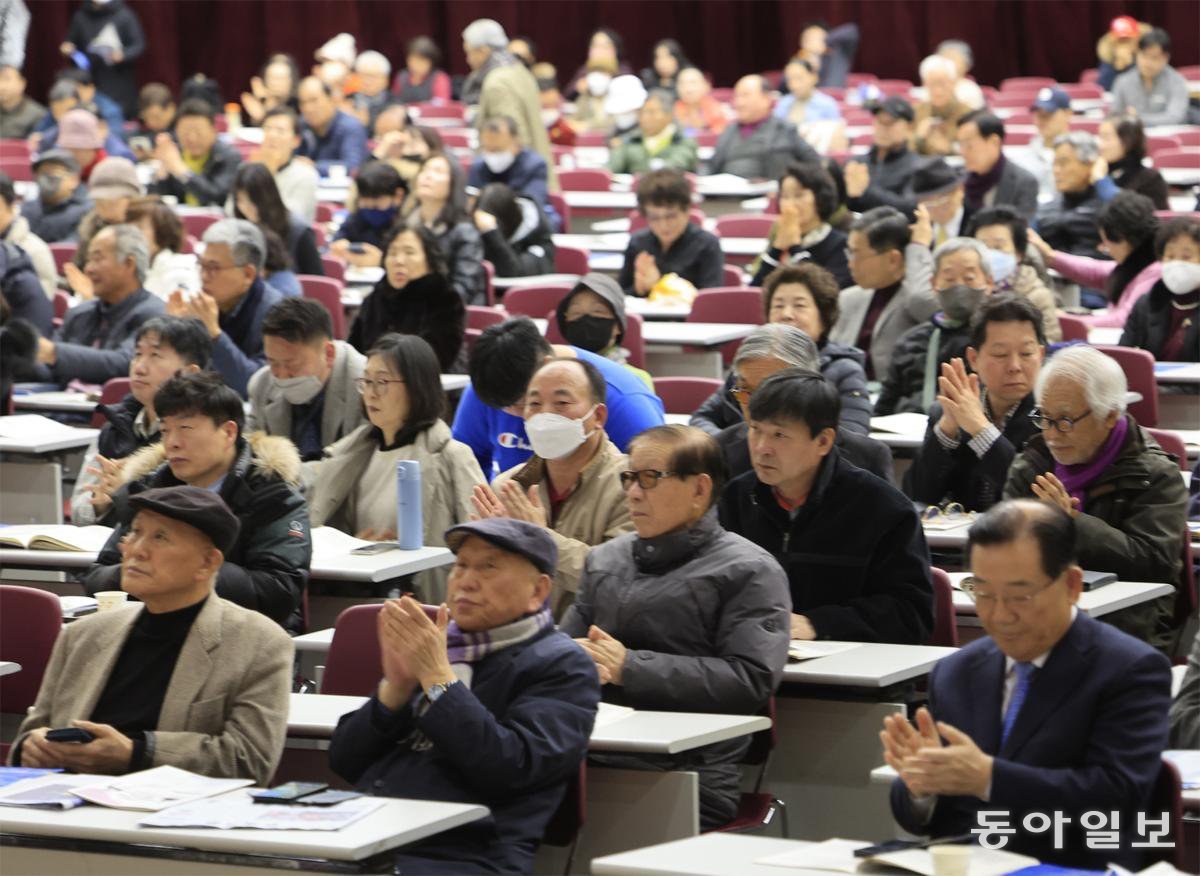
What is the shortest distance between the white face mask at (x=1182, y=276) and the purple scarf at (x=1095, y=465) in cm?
263

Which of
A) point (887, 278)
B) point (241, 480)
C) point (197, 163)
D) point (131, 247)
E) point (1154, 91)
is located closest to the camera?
point (241, 480)

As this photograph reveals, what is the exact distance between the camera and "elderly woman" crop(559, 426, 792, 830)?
156 inches

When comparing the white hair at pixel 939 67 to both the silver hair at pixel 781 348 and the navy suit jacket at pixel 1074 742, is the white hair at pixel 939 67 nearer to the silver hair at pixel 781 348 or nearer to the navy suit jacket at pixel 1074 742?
the silver hair at pixel 781 348

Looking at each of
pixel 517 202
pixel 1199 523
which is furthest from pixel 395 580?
pixel 517 202

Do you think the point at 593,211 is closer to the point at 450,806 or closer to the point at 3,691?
the point at 3,691

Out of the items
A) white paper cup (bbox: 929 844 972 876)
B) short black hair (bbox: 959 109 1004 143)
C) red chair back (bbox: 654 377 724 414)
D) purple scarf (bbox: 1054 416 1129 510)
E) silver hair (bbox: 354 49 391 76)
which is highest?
silver hair (bbox: 354 49 391 76)

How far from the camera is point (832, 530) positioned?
4426 mm

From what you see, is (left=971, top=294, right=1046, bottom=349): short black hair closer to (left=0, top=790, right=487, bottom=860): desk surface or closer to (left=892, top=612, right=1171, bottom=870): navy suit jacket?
(left=892, top=612, right=1171, bottom=870): navy suit jacket

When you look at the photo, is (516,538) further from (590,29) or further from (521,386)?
(590,29)

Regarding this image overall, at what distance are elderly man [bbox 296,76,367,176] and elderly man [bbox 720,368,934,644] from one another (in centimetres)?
976

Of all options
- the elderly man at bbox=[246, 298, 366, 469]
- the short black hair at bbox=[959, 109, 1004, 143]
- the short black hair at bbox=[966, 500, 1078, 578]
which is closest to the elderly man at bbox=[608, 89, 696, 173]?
the short black hair at bbox=[959, 109, 1004, 143]

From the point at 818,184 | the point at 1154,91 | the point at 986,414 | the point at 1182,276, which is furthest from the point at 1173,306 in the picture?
the point at 1154,91

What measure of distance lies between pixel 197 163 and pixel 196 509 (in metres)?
8.94

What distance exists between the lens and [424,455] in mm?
5531
